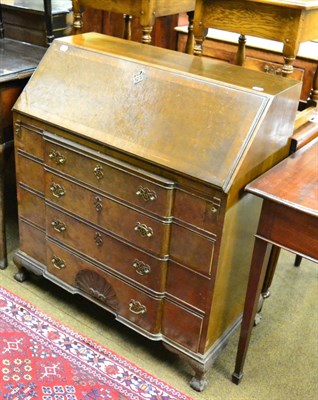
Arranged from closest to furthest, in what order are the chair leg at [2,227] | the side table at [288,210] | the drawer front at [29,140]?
1. the side table at [288,210]
2. the drawer front at [29,140]
3. the chair leg at [2,227]

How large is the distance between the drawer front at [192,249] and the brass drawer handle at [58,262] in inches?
22.1

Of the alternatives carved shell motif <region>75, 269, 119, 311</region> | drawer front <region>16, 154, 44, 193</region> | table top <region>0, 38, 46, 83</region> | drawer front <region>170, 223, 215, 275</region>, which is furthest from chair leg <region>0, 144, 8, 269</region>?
drawer front <region>170, 223, 215, 275</region>

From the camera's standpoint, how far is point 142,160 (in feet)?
5.19

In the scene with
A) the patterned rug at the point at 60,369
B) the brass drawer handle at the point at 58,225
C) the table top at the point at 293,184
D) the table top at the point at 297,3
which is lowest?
the patterned rug at the point at 60,369

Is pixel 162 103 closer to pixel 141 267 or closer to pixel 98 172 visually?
pixel 98 172

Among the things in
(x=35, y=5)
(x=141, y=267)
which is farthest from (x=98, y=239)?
(x=35, y=5)

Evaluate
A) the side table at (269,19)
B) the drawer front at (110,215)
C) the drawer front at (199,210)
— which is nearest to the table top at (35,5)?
the side table at (269,19)

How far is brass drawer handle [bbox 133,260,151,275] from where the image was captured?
1.71 metres

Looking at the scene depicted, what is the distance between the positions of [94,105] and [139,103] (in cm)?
18

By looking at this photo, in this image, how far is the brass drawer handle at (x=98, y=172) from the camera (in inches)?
67.3

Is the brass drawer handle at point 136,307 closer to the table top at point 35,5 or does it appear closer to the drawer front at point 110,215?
the drawer front at point 110,215

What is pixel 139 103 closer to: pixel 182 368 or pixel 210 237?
pixel 210 237

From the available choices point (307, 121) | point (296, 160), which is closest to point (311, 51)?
point (307, 121)

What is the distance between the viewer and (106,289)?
1.90 m
